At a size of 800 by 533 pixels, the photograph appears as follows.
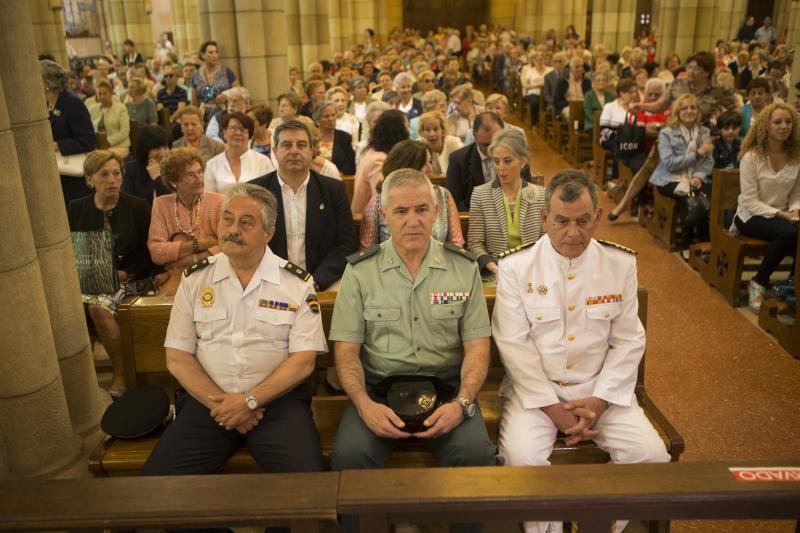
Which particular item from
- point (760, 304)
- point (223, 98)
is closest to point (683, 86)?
point (760, 304)

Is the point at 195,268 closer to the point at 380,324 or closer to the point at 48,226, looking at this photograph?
→ the point at 48,226

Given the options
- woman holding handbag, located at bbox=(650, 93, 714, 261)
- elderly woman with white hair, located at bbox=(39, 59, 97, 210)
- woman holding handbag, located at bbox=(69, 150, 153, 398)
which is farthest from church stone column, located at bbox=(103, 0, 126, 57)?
woman holding handbag, located at bbox=(69, 150, 153, 398)

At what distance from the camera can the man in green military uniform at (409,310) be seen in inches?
131

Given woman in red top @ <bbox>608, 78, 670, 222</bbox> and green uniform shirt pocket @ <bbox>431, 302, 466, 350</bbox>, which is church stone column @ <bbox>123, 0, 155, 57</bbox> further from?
green uniform shirt pocket @ <bbox>431, 302, 466, 350</bbox>

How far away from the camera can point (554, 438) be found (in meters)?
3.27

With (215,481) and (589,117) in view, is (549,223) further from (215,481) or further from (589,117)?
(589,117)

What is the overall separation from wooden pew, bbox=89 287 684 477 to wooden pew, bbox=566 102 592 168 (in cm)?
845

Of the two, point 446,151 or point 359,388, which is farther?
point 446,151

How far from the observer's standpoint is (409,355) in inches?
132

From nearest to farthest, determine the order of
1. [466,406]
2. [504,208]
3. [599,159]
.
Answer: [466,406] → [504,208] → [599,159]

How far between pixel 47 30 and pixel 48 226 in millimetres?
12697

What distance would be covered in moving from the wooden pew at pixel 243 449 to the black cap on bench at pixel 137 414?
0.27 feet

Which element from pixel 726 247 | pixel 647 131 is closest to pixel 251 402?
pixel 726 247

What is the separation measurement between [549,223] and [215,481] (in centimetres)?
202
